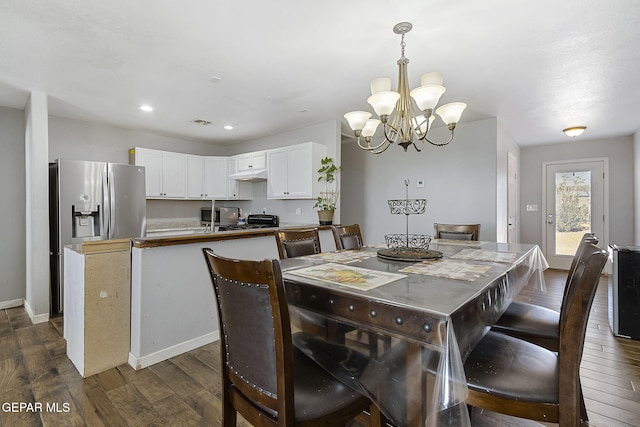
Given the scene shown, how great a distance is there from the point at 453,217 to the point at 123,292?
13.1 feet

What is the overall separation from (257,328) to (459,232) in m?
2.75

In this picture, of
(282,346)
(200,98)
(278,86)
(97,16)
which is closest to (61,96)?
(200,98)

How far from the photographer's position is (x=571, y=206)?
18.5ft

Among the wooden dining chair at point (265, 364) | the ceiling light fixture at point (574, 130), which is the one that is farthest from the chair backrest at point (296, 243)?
the ceiling light fixture at point (574, 130)

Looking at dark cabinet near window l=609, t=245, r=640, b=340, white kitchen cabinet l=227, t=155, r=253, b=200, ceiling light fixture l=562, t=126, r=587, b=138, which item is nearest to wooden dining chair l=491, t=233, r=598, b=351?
dark cabinet near window l=609, t=245, r=640, b=340

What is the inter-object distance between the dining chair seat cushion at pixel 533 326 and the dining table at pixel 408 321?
197 millimetres

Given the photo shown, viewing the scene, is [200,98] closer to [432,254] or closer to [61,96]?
[61,96]

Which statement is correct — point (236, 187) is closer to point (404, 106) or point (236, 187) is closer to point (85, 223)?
point (85, 223)

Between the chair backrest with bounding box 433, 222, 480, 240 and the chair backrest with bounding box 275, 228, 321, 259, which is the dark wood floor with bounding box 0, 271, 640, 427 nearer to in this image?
the chair backrest with bounding box 275, 228, 321, 259

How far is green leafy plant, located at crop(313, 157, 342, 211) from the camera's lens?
4176 millimetres

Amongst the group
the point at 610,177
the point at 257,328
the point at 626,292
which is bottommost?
the point at 626,292

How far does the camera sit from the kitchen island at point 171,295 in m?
2.19

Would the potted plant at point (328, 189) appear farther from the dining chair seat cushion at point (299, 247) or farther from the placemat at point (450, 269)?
the placemat at point (450, 269)

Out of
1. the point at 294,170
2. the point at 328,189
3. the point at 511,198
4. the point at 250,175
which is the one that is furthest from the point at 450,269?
the point at 511,198
